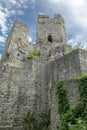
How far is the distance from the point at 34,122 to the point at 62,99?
5.08 m

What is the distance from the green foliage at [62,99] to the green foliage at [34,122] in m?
4.36

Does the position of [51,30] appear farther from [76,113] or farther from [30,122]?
[76,113]

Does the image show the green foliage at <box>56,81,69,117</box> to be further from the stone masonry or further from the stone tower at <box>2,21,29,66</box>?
the stone tower at <box>2,21,29,66</box>

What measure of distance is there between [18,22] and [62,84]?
43.4 feet

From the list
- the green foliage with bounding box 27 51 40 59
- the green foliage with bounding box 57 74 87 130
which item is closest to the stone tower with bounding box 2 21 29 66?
the green foliage with bounding box 27 51 40 59

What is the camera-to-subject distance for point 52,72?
17797 mm

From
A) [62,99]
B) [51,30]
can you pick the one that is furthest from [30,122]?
[51,30]

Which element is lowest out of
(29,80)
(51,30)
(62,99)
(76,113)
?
(76,113)

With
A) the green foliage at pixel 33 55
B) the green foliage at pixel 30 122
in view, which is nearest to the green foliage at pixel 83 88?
the green foliage at pixel 30 122

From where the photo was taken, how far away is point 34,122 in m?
15.4

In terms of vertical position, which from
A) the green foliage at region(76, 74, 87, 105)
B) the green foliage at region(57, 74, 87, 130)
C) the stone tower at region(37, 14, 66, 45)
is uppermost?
the stone tower at region(37, 14, 66, 45)

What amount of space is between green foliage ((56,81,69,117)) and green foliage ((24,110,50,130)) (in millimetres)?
4365

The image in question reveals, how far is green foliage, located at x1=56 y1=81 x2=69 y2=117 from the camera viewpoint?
1096 cm

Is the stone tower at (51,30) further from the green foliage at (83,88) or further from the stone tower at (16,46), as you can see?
the green foliage at (83,88)
